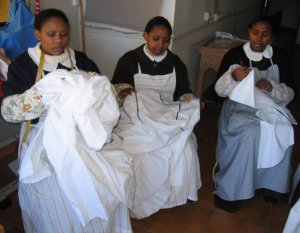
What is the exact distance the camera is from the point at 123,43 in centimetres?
251

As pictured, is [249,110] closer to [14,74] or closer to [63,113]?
[63,113]

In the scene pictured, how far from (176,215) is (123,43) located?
54.6 inches

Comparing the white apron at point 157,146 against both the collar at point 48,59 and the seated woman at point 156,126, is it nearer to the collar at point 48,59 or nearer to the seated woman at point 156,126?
the seated woman at point 156,126

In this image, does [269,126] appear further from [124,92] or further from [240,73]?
[124,92]

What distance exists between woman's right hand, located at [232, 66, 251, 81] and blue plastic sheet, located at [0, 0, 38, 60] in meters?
1.06

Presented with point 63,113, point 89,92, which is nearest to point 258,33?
point 89,92

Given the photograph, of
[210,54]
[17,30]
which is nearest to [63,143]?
[17,30]

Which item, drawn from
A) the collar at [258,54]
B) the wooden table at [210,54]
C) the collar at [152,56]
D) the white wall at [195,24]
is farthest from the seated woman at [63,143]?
the wooden table at [210,54]

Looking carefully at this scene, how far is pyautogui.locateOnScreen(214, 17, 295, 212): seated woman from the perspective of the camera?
1.62m

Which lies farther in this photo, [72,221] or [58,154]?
[72,221]

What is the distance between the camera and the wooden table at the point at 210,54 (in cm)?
262

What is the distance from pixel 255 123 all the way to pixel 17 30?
1.27 meters

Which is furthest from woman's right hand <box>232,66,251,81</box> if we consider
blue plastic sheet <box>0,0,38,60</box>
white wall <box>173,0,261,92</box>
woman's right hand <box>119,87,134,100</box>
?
blue plastic sheet <box>0,0,38,60</box>

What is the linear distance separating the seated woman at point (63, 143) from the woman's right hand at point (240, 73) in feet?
2.43
